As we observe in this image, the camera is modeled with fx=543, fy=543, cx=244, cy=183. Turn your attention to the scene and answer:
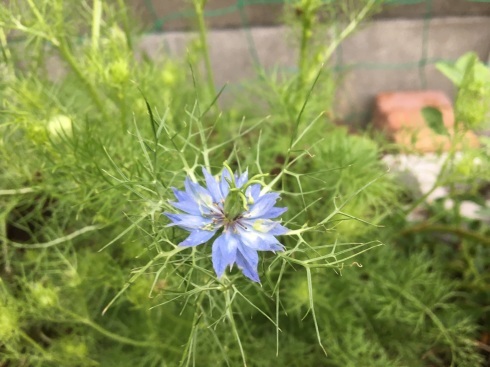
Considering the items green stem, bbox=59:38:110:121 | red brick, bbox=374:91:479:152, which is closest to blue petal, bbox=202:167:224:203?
green stem, bbox=59:38:110:121

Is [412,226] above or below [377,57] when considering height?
below

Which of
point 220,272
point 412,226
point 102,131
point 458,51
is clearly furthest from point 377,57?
point 220,272

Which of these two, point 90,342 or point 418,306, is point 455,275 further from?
point 90,342

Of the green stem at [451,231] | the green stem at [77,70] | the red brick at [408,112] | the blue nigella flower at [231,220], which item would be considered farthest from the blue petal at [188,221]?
the red brick at [408,112]

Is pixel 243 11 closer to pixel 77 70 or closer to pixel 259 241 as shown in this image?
pixel 77 70

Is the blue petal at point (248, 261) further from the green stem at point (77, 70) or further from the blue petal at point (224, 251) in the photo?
the green stem at point (77, 70)

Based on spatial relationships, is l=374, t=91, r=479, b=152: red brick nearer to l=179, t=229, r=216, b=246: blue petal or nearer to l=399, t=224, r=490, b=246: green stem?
l=399, t=224, r=490, b=246: green stem

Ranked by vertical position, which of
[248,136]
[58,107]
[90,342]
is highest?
[58,107]
